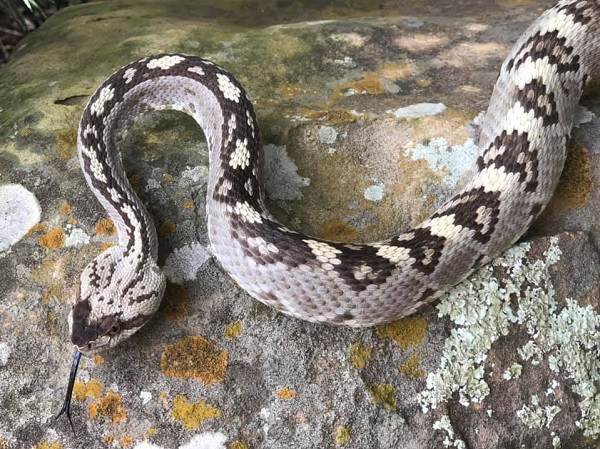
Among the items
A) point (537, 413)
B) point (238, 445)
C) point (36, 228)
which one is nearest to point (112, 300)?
point (36, 228)

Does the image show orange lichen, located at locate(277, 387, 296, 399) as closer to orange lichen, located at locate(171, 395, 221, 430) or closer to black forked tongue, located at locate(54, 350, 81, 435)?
orange lichen, located at locate(171, 395, 221, 430)

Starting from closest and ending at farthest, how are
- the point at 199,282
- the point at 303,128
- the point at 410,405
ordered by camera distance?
1. the point at 410,405
2. the point at 199,282
3. the point at 303,128

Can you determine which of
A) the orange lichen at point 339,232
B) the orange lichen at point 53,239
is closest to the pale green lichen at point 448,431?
the orange lichen at point 339,232

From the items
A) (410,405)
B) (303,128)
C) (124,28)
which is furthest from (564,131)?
(124,28)

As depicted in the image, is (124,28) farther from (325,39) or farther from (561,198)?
(561,198)

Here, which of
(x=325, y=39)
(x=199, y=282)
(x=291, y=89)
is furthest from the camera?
(x=325, y=39)

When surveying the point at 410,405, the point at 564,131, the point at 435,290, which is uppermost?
the point at 564,131

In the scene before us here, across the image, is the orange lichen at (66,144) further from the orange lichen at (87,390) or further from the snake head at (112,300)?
the orange lichen at (87,390)
